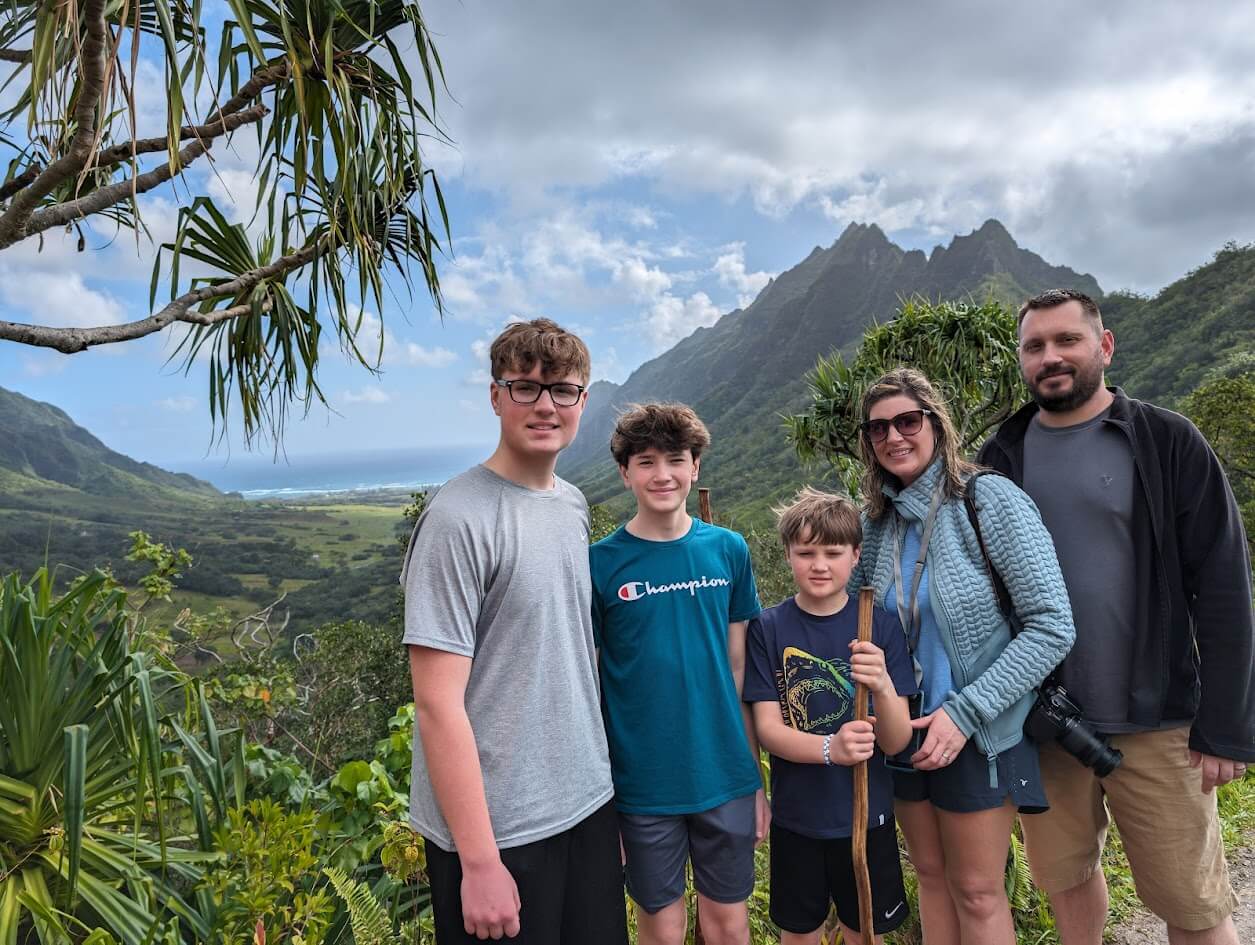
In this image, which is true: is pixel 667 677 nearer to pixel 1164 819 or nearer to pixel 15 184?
pixel 1164 819

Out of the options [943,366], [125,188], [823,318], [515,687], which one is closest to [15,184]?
[125,188]

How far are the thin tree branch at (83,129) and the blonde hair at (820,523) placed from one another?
2.46 meters

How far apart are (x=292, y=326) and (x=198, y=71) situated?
1.62 meters

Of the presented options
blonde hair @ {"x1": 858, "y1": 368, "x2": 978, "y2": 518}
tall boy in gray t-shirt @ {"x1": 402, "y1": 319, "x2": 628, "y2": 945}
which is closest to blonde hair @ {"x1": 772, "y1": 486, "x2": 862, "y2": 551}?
blonde hair @ {"x1": 858, "y1": 368, "x2": 978, "y2": 518}

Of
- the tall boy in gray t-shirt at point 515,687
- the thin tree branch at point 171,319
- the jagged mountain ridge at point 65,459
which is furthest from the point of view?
the jagged mountain ridge at point 65,459

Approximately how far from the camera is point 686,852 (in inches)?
73.0

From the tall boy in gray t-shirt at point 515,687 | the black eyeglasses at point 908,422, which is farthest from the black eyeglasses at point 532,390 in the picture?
the black eyeglasses at point 908,422

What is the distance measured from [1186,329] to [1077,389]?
5338 centimetres

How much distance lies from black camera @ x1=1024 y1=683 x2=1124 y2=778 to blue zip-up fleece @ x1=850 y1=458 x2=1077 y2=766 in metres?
0.05

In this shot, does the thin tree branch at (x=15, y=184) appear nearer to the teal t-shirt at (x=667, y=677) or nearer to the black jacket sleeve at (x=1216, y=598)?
the teal t-shirt at (x=667, y=677)

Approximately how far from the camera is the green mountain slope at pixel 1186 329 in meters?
36.3

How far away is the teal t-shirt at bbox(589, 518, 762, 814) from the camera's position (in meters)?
1.77

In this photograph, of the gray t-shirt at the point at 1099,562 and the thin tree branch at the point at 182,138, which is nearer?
the gray t-shirt at the point at 1099,562

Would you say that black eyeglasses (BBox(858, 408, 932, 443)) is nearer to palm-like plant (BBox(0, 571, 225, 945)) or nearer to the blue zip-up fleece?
the blue zip-up fleece
